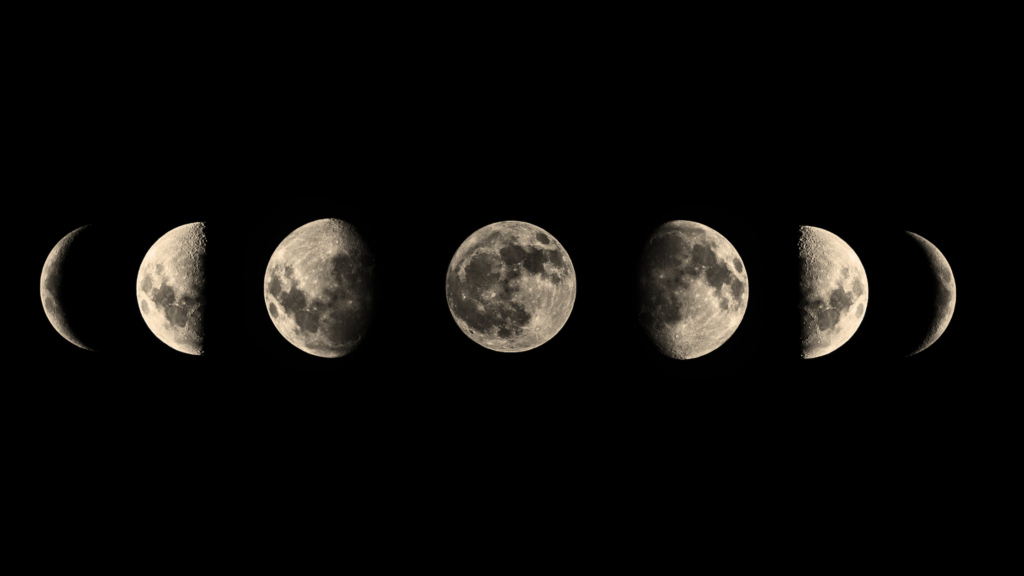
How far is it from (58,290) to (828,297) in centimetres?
665

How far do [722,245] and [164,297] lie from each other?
4.59 metres

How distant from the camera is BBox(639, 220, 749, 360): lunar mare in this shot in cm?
406

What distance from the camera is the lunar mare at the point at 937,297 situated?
187 inches

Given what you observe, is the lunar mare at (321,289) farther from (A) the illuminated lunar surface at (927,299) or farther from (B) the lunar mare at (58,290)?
(A) the illuminated lunar surface at (927,299)

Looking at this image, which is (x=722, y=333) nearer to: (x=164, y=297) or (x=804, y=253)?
(x=804, y=253)

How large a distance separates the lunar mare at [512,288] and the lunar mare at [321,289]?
2.46ft

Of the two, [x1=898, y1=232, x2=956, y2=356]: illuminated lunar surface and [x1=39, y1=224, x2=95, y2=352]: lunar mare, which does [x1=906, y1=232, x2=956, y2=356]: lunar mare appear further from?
[x1=39, y1=224, x2=95, y2=352]: lunar mare

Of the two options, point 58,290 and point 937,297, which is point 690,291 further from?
point 58,290

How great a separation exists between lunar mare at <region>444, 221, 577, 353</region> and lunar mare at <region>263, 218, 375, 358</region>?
2.46ft

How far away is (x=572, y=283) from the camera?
4141 millimetres

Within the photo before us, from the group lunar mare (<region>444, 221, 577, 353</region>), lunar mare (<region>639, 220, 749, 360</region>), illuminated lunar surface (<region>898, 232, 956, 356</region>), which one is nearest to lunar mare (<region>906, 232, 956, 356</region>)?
illuminated lunar surface (<region>898, 232, 956, 356</region>)

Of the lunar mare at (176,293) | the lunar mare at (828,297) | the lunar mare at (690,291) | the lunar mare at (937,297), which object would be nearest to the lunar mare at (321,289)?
the lunar mare at (176,293)

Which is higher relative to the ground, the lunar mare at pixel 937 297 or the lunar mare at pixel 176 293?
the lunar mare at pixel 937 297

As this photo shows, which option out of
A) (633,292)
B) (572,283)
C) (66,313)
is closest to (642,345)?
(633,292)
